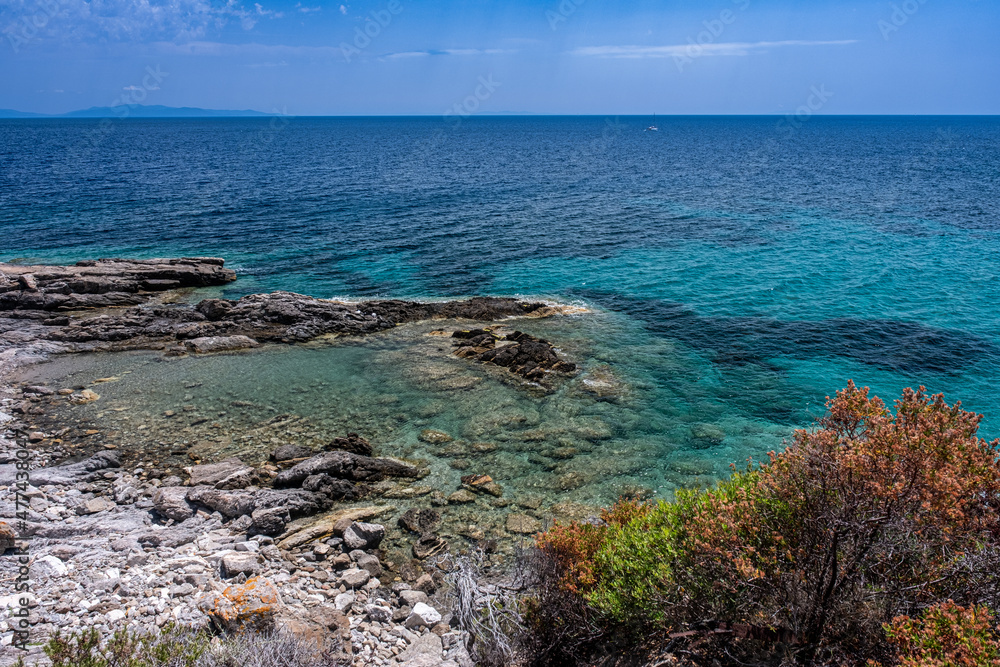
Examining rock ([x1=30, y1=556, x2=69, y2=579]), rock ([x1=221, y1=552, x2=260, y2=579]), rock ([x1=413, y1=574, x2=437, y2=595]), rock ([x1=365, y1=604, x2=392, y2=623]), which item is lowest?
rock ([x1=413, y1=574, x2=437, y2=595])

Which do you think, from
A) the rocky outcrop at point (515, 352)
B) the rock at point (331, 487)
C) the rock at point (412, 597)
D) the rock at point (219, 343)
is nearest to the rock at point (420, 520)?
the rock at point (331, 487)

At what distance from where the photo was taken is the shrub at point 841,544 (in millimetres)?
7219

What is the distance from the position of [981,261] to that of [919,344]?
64.5 ft

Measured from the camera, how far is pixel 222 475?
54.9ft


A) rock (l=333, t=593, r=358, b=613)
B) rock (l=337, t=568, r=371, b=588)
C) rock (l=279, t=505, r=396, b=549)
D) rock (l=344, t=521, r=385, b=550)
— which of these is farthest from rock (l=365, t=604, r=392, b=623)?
rock (l=279, t=505, r=396, b=549)

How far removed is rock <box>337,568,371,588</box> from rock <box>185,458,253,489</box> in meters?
5.35

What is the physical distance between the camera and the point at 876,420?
8117 millimetres

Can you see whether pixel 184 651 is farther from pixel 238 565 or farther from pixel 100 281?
pixel 100 281

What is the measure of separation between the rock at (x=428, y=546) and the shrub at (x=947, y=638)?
9755mm

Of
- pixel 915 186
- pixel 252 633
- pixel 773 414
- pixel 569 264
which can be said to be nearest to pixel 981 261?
pixel 569 264

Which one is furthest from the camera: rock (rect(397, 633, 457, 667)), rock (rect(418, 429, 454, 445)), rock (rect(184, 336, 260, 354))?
rock (rect(184, 336, 260, 354))

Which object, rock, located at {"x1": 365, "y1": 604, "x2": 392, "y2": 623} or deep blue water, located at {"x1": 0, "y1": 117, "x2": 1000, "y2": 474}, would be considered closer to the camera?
rock, located at {"x1": 365, "y1": 604, "x2": 392, "y2": 623}

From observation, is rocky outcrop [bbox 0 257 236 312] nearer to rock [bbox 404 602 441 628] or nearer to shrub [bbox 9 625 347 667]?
shrub [bbox 9 625 347 667]

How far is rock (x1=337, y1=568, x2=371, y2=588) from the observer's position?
41.4 feet
